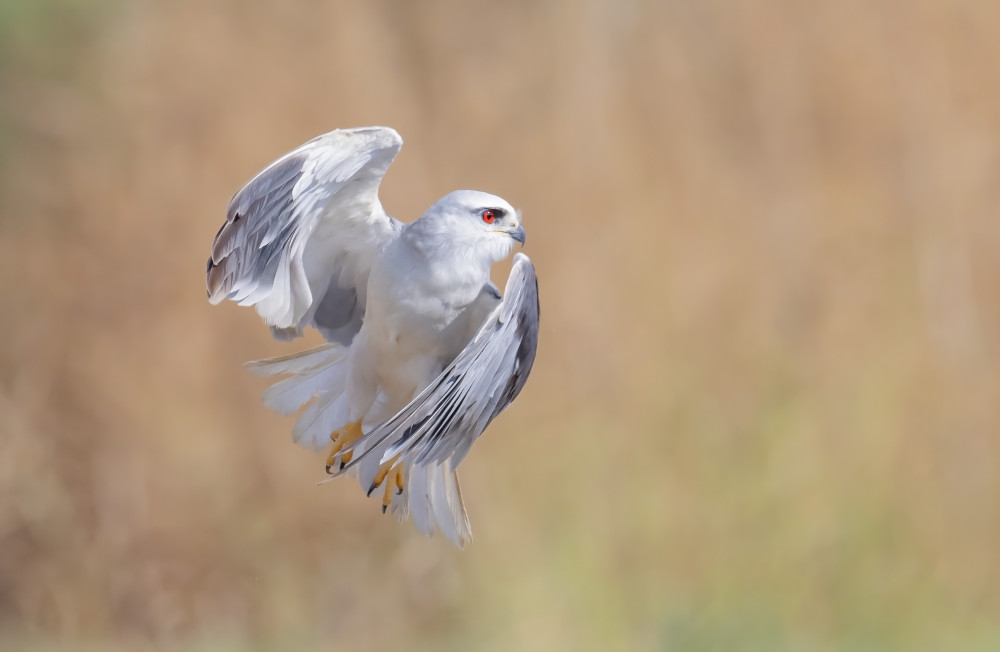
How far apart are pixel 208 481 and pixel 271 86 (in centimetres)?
186

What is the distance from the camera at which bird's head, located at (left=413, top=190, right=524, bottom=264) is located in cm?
295

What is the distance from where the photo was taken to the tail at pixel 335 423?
10.8 ft

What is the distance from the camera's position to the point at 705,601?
6145 millimetres

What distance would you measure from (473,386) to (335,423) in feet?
2.27

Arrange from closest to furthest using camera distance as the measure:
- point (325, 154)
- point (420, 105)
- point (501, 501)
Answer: point (325, 154) < point (501, 501) < point (420, 105)

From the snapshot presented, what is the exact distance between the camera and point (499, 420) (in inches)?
246

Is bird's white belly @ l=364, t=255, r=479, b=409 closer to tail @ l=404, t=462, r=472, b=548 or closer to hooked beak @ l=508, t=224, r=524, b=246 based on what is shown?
hooked beak @ l=508, t=224, r=524, b=246

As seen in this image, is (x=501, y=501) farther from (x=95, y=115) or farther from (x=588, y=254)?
(x=95, y=115)

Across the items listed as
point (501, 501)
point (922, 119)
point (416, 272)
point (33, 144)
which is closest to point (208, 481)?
point (501, 501)

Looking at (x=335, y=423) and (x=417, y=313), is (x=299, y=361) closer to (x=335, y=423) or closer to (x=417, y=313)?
(x=335, y=423)

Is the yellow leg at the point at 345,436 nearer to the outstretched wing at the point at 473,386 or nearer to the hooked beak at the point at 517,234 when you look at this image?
the outstretched wing at the point at 473,386

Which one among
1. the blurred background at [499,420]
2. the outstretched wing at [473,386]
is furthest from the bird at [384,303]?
the blurred background at [499,420]

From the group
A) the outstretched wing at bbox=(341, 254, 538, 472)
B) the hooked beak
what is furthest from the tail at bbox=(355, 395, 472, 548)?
the hooked beak

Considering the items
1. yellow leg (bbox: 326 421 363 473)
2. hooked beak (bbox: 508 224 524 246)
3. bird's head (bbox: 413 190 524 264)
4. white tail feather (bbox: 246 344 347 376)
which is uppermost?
bird's head (bbox: 413 190 524 264)
